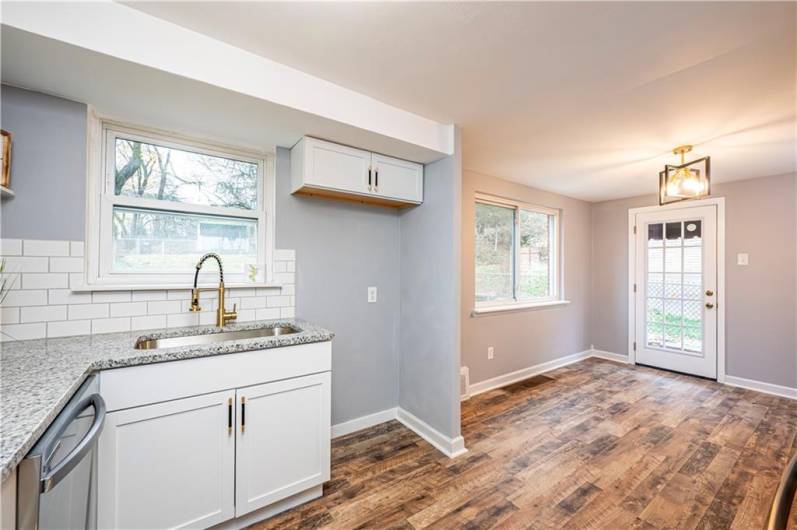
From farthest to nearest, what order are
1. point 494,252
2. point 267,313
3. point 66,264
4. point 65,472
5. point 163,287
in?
point 494,252 < point 267,313 < point 163,287 < point 66,264 < point 65,472

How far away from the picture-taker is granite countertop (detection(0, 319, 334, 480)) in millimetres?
734

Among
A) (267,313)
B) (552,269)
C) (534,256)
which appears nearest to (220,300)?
(267,313)

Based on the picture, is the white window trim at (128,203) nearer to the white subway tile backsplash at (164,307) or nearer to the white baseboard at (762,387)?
the white subway tile backsplash at (164,307)

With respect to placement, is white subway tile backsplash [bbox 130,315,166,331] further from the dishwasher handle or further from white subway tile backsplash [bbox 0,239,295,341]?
the dishwasher handle

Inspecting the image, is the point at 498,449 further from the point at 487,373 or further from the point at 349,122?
the point at 349,122

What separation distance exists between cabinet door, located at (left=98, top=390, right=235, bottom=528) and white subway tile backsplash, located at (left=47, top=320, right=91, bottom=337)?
661 millimetres

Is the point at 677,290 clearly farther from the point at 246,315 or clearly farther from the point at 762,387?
the point at 246,315

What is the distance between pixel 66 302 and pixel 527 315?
377 cm

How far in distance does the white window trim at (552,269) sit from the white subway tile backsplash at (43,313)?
2877mm

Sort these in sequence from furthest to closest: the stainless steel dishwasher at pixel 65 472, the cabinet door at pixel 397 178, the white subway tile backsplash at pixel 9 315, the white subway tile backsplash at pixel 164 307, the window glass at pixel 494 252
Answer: the window glass at pixel 494 252 < the cabinet door at pixel 397 178 < the white subway tile backsplash at pixel 164 307 < the white subway tile backsplash at pixel 9 315 < the stainless steel dishwasher at pixel 65 472

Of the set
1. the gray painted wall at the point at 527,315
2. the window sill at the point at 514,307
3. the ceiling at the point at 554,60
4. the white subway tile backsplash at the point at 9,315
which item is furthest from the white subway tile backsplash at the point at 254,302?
the window sill at the point at 514,307

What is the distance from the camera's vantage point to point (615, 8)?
3.99 feet

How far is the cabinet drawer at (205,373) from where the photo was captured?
4.14ft

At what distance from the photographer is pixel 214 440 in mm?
1442
